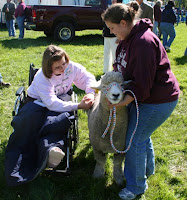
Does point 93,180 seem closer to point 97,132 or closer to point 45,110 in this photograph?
point 97,132

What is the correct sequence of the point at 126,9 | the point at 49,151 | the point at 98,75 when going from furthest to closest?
the point at 98,75, the point at 49,151, the point at 126,9

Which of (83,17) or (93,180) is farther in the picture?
(83,17)

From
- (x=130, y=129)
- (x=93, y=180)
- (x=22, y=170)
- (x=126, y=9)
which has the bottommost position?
(x=93, y=180)

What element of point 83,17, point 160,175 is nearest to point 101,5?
point 83,17

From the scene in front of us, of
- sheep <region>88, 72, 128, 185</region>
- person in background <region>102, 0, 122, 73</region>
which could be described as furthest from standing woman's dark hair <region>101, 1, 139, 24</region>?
person in background <region>102, 0, 122, 73</region>

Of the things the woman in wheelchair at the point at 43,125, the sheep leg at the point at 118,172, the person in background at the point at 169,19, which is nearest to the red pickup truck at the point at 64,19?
the person in background at the point at 169,19

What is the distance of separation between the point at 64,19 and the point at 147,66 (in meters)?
9.63

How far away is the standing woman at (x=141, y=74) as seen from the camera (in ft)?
6.77

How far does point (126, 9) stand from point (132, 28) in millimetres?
167

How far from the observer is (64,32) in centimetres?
1110

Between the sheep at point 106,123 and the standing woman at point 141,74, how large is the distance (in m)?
0.08

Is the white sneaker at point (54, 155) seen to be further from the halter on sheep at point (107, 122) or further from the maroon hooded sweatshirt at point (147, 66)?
the maroon hooded sweatshirt at point (147, 66)

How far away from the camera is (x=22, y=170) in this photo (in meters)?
2.62

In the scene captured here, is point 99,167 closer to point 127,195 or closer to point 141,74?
point 127,195
